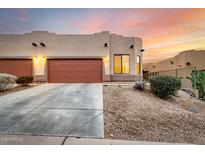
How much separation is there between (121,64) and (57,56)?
576cm

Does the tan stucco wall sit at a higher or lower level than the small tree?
higher

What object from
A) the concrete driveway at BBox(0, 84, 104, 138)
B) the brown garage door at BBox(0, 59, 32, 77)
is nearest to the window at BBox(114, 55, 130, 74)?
the brown garage door at BBox(0, 59, 32, 77)

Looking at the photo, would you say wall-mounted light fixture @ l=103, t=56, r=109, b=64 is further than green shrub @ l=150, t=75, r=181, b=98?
Yes

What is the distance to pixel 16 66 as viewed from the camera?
1423cm

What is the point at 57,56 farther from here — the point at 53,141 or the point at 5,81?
the point at 53,141

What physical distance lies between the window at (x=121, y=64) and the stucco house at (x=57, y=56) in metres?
0.81

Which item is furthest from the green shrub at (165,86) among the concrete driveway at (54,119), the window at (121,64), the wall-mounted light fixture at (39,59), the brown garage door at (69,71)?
the wall-mounted light fixture at (39,59)

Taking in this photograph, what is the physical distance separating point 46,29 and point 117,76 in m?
7.29

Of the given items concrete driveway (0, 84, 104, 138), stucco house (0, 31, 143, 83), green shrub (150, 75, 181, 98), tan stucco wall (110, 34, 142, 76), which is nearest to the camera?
concrete driveway (0, 84, 104, 138)

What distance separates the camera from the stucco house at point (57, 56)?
1412 cm

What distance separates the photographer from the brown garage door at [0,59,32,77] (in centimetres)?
1416

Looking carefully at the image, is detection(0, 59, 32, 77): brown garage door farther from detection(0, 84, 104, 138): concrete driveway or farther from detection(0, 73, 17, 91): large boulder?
detection(0, 84, 104, 138): concrete driveway

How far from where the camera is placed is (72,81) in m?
14.2

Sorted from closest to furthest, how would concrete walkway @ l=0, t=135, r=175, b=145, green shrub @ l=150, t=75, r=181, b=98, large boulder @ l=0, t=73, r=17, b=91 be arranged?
concrete walkway @ l=0, t=135, r=175, b=145 < green shrub @ l=150, t=75, r=181, b=98 < large boulder @ l=0, t=73, r=17, b=91
